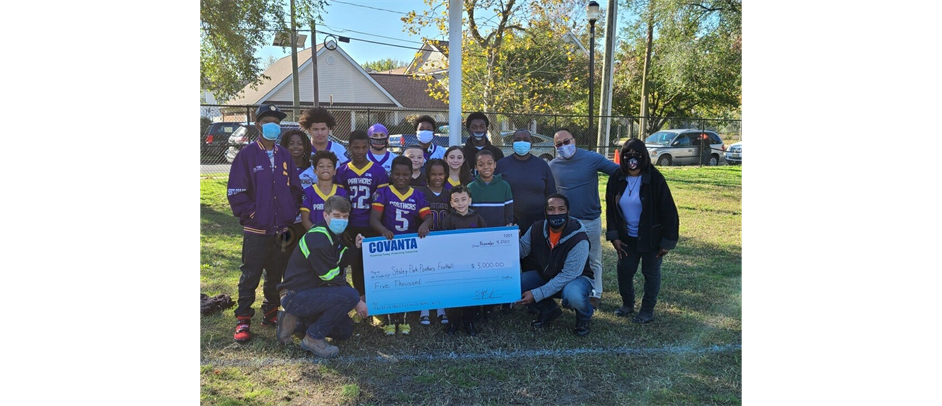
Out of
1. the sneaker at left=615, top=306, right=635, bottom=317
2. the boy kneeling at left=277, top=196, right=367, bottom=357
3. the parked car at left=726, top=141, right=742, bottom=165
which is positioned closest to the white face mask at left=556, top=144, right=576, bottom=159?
the sneaker at left=615, top=306, right=635, bottom=317

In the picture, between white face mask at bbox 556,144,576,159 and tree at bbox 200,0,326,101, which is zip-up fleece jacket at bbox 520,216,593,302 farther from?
tree at bbox 200,0,326,101

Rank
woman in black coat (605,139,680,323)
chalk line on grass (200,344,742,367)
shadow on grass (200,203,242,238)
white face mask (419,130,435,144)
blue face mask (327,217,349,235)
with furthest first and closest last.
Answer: shadow on grass (200,203,242,238), white face mask (419,130,435,144), woman in black coat (605,139,680,323), blue face mask (327,217,349,235), chalk line on grass (200,344,742,367)

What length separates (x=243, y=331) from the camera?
5.11 m

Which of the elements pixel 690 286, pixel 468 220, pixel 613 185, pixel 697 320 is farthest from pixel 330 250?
pixel 690 286

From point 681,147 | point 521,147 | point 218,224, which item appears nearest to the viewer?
point 521,147

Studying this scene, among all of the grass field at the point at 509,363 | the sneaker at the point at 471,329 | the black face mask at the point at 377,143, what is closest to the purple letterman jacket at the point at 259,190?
the black face mask at the point at 377,143

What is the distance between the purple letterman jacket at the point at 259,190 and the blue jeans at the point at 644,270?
309 cm

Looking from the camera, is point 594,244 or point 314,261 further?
point 594,244

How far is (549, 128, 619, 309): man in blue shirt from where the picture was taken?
19.1 ft

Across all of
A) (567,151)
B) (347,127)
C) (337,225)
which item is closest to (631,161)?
(567,151)

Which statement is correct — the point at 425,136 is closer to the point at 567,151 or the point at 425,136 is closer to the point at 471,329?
the point at 567,151

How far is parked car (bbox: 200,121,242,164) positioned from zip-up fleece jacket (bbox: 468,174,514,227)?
12.9 m

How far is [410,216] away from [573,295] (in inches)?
62.7
